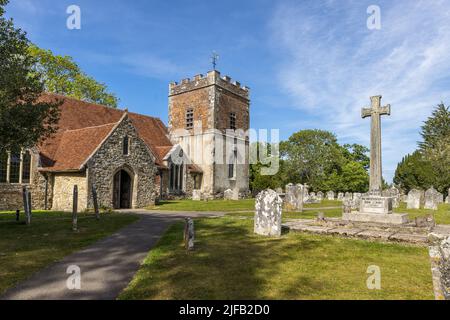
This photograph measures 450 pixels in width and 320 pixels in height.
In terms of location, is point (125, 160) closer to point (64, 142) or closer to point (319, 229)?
point (64, 142)

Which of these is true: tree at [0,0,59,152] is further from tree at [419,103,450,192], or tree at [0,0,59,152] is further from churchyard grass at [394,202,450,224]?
tree at [419,103,450,192]

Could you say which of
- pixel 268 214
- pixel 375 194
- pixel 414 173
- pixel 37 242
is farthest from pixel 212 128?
pixel 414 173

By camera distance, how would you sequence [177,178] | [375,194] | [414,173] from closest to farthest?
[375,194], [177,178], [414,173]

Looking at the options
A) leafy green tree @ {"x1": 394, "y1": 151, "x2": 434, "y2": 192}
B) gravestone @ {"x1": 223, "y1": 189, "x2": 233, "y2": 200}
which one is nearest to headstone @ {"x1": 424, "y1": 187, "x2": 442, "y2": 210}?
gravestone @ {"x1": 223, "y1": 189, "x2": 233, "y2": 200}

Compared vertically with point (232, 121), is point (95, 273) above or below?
below

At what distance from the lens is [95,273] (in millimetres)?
5781

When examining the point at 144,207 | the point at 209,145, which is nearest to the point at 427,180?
the point at 209,145

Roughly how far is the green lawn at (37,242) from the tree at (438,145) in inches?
1694

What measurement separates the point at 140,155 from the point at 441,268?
19.3 metres

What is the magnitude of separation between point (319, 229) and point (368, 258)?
10.2 ft

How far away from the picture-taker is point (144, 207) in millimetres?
21109

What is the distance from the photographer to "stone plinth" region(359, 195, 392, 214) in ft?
39.3

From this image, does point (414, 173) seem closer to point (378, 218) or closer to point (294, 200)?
point (294, 200)

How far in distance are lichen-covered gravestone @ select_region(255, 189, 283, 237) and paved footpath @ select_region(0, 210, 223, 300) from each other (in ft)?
11.1
